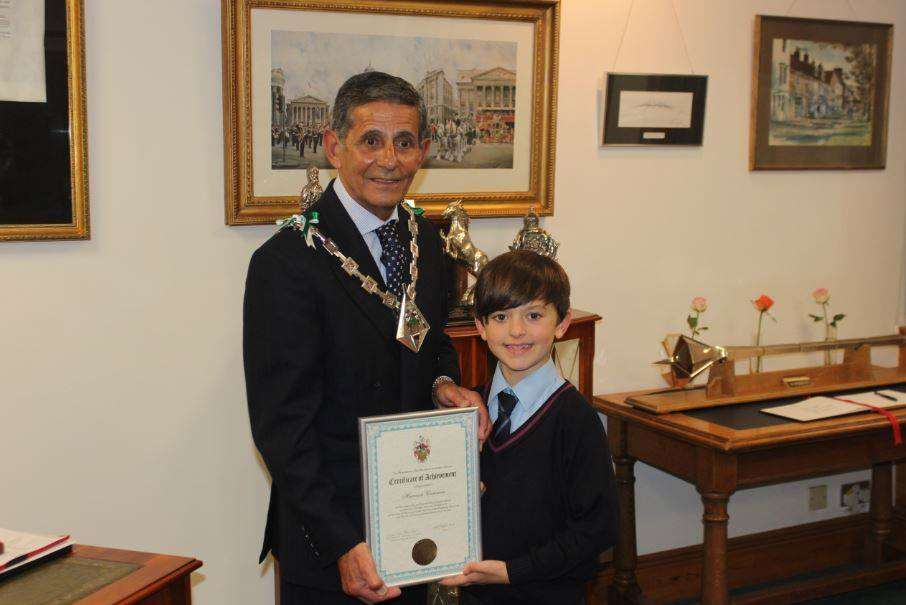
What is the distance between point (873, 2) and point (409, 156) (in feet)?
9.16

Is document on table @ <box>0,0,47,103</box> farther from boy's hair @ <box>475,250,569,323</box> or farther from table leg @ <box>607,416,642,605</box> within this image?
table leg @ <box>607,416,642,605</box>

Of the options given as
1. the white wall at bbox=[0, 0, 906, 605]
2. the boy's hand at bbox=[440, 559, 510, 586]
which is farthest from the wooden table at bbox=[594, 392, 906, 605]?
the boy's hand at bbox=[440, 559, 510, 586]

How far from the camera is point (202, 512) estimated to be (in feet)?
9.91

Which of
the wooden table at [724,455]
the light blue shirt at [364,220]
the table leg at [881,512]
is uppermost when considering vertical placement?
the light blue shirt at [364,220]

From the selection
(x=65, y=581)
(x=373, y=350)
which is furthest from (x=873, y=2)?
(x=65, y=581)

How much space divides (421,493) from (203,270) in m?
1.32

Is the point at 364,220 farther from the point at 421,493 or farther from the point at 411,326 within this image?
the point at 421,493

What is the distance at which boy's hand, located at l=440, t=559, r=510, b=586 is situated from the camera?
192 centimetres

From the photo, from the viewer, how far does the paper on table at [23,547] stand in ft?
5.89

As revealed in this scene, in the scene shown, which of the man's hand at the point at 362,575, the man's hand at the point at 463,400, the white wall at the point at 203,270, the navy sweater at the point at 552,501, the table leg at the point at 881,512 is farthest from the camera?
the table leg at the point at 881,512

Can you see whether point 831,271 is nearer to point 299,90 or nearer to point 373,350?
point 299,90

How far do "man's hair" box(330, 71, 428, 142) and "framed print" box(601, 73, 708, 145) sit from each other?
1.60 m

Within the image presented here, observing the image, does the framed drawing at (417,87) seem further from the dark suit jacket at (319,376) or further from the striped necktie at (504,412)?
the striped necktie at (504,412)

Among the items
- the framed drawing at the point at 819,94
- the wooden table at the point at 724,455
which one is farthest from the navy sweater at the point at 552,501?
the framed drawing at the point at 819,94
